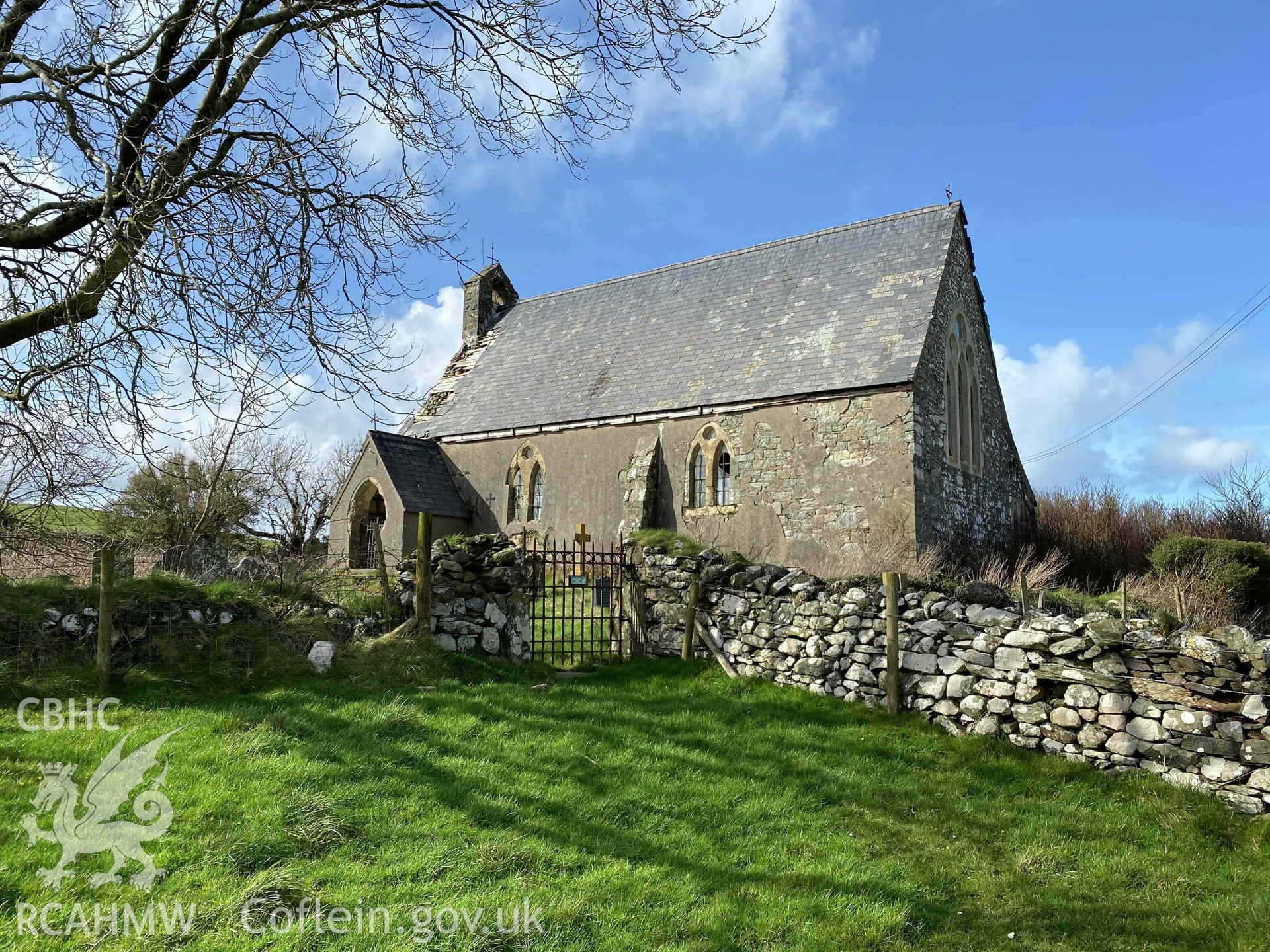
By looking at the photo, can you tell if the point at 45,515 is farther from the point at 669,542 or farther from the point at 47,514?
the point at 669,542

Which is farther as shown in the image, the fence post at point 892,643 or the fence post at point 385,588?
the fence post at point 385,588

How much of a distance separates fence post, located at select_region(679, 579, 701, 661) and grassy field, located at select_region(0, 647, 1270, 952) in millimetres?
1943

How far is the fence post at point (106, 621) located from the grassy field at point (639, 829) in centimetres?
31

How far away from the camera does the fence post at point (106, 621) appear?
9.13 metres

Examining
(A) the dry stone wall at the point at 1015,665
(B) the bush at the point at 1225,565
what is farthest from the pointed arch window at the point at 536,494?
(B) the bush at the point at 1225,565

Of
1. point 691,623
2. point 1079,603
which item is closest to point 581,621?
point 691,623

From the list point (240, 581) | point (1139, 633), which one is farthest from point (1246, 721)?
point (240, 581)

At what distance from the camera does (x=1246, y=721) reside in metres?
7.93

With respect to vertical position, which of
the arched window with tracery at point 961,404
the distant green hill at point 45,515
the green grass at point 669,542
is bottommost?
the green grass at point 669,542

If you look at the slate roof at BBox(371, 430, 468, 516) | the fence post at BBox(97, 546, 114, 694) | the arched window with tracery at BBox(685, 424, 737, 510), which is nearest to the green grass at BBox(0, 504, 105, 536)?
the fence post at BBox(97, 546, 114, 694)

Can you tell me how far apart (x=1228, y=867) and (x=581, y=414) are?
15.7 metres

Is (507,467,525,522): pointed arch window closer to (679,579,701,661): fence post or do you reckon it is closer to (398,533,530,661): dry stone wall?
(398,533,530,661): dry stone wall

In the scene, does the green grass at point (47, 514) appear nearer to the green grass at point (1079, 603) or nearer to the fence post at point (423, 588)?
the fence post at point (423, 588)

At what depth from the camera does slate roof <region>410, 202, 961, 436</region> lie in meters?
17.7
